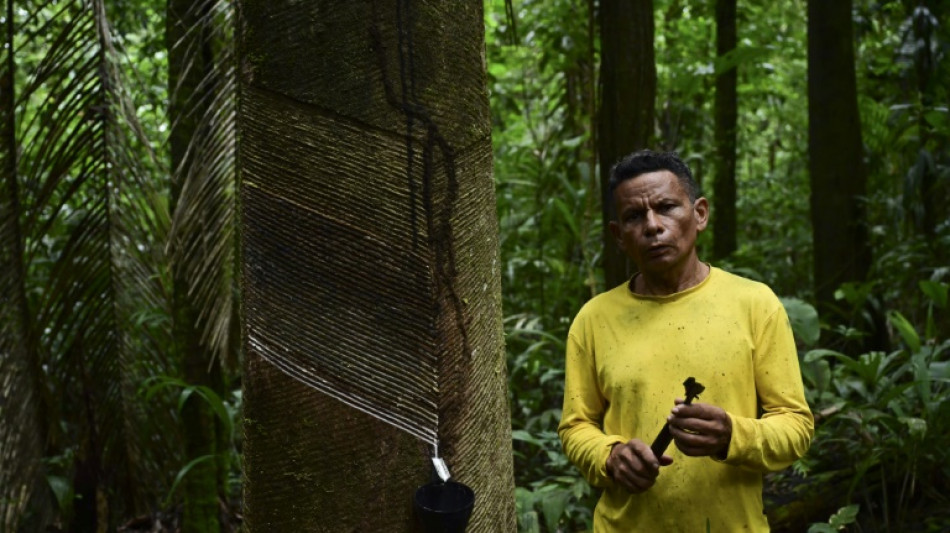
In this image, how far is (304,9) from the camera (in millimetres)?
1599

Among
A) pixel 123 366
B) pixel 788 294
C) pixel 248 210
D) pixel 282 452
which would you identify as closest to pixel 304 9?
pixel 248 210

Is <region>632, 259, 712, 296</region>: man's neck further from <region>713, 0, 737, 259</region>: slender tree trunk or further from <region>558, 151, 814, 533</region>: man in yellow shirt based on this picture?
<region>713, 0, 737, 259</region>: slender tree trunk

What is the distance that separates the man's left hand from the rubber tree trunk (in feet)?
1.81

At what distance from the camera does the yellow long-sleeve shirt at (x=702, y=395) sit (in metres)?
2.21

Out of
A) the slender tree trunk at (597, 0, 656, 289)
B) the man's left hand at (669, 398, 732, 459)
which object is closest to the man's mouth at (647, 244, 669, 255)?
the man's left hand at (669, 398, 732, 459)

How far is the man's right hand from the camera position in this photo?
207cm

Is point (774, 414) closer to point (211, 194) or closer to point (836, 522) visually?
point (836, 522)

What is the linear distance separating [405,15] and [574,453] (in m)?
1.16

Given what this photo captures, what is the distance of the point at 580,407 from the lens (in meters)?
2.40

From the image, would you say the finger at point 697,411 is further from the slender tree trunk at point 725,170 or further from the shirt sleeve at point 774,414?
the slender tree trunk at point 725,170

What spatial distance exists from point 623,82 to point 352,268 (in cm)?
291

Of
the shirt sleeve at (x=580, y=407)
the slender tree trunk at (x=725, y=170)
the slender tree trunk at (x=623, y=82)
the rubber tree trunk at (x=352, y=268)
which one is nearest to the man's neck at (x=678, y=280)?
the shirt sleeve at (x=580, y=407)

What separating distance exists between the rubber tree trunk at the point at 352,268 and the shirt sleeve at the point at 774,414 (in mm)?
725

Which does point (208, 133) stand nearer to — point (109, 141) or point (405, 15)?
point (109, 141)
